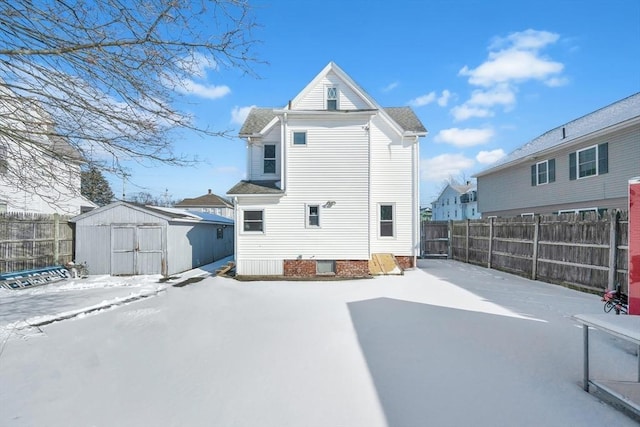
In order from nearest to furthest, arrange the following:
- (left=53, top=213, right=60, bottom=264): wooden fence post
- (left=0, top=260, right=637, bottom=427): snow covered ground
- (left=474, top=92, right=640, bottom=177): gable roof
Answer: (left=0, top=260, right=637, bottom=427): snow covered ground, (left=53, top=213, right=60, bottom=264): wooden fence post, (left=474, top=92, right=640, bottom=177): gable roof

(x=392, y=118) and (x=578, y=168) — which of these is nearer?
(x=392, y=118)

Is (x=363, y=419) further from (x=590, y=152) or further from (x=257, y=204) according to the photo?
(x=590, y=152)

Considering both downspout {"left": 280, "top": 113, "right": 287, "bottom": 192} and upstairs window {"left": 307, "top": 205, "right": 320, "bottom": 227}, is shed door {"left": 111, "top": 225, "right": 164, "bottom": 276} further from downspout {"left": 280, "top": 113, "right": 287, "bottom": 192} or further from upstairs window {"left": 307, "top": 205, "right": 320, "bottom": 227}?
upstairs window {"left": 307, "top": 205, "right": 320, "bottom": 227}

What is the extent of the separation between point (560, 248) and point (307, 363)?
8.94 meters

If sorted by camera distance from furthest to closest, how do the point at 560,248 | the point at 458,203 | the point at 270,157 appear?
the point at 458,203 < the point at 270,157 < the point at 560,248

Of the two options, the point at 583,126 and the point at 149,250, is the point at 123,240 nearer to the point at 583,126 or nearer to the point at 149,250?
the point at 149,250

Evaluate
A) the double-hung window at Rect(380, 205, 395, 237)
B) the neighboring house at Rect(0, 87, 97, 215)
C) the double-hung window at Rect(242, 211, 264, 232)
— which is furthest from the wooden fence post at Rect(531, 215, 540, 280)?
the neighboring house at Rect(0, 87, 97, 215)

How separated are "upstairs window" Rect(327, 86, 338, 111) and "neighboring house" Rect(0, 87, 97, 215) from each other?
9460 mm

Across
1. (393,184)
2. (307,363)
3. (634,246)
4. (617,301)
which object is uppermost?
(393,184)

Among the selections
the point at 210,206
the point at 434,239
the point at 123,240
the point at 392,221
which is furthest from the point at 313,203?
the point at 210,206

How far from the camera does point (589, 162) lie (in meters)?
14.0

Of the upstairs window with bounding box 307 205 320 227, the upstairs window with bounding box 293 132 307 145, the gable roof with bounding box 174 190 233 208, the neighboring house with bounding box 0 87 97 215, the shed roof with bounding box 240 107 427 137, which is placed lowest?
the upstairs window with bounding box 307 205 320 227

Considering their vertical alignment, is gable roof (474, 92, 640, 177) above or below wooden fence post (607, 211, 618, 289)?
above

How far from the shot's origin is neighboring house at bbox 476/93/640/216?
1241 centimetres
